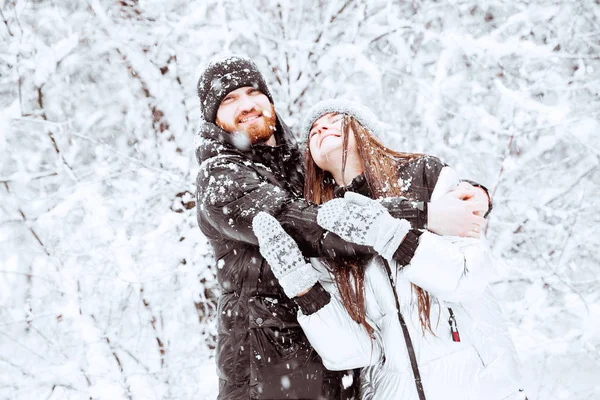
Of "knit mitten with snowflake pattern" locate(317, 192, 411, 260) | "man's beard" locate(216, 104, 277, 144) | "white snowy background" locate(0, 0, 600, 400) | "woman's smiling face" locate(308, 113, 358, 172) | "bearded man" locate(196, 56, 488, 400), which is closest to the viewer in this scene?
"knit mitten with snowflake pattern" locate(317, 192, 411, 260)

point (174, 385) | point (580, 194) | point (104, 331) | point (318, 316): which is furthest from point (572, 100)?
point (104, 331)

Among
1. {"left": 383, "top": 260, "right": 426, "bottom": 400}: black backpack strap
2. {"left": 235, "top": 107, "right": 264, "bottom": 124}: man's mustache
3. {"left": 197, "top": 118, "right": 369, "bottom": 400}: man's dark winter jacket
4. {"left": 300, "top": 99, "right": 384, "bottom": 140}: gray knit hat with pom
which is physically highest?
{"left": 235, "top": 107, "right": 264, "bottom": 124}: man's mustache

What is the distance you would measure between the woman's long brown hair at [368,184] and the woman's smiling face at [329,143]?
2 centimetres

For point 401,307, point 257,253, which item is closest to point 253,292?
point 257,253

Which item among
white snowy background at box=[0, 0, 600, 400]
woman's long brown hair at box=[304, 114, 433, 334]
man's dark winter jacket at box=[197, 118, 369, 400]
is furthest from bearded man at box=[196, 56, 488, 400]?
white snowy background at box=[0, 0, 600, 400]

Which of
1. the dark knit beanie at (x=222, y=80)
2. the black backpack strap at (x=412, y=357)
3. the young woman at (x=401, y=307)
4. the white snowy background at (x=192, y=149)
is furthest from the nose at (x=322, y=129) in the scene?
the white snowy background at (x=192, y=149)

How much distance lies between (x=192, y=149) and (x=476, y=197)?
2.92 m

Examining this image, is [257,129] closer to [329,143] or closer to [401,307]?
[329,143]

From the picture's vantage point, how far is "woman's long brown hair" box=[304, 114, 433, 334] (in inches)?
77.9

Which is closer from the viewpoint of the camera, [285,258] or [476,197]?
[285,258]

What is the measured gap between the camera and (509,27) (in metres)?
4.60

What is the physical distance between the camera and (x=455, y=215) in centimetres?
189

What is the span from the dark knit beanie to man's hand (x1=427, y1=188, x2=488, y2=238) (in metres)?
1.12

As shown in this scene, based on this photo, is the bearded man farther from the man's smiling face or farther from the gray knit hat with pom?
the gray knit hat with pom
